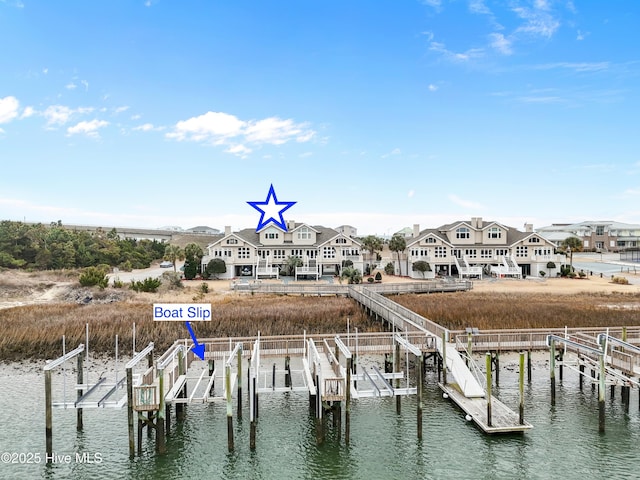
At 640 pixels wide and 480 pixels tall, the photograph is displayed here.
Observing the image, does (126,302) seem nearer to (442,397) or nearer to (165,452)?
(165,452)

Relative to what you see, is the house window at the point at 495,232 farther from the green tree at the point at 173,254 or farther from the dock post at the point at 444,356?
the dock post at the point at 444,356

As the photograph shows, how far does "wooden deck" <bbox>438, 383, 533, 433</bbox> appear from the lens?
19.1 meters

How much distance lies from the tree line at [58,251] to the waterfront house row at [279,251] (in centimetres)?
1946

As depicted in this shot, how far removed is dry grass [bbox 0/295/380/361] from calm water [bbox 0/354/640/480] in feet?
32.0

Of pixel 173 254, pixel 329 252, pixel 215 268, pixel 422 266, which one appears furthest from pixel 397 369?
pixel 173 254

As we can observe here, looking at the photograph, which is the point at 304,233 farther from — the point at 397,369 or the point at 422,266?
the point at 397,369

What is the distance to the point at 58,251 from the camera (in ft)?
237

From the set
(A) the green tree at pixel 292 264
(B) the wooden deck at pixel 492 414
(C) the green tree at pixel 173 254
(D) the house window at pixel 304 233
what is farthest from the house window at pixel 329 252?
(B) the wooden deck at pixel 492 414

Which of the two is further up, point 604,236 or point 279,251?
point 604,236

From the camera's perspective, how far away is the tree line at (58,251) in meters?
70.3

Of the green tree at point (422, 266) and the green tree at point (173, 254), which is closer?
the green tree at point (173, 254)

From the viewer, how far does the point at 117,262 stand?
79.9 m

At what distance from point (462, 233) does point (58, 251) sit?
195ft

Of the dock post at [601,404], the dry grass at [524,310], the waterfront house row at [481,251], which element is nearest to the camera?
the dock post at [601,404]
